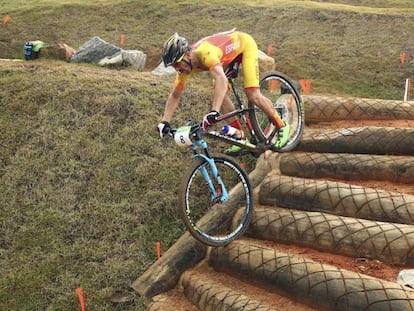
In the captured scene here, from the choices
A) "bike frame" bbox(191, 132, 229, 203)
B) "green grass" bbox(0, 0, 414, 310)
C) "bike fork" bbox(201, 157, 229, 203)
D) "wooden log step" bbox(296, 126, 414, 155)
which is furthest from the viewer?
"wooden log step" bbox(296, 126, 414, 155)

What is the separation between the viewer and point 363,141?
709 centimetres

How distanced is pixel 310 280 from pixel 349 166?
2.35 meters

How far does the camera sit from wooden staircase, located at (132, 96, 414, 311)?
486cm

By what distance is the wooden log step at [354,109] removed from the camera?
8.00m

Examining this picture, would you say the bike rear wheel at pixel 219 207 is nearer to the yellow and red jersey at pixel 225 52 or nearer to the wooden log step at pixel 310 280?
the wooden log step at pixel 310 280

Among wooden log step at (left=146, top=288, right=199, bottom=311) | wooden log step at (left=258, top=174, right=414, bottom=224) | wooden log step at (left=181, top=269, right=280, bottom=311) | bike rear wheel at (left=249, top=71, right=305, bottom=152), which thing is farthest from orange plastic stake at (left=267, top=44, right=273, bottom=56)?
wooden log step at (left=146, top=288, right=199, bottom=311)

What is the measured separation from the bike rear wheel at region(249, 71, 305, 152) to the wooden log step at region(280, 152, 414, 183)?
11.8 inches

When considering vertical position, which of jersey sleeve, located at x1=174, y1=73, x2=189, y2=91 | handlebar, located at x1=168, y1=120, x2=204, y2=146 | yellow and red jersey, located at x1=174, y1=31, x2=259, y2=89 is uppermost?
yellow and red jersey, located at x1=174, y1=31, x2=259, y2=89

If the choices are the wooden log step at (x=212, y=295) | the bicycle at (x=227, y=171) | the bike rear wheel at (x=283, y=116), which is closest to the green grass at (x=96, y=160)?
the bicycle at (x=227, y=171)

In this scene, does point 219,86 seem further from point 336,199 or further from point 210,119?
point 336,199

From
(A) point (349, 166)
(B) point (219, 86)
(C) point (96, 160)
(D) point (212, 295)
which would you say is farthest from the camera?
A: (C) point (96, 160)

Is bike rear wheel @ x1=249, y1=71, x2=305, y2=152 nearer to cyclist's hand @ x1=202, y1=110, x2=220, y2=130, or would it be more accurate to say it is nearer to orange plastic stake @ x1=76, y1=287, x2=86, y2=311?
cyclist's hand @ x1=202, y1=110, x2=220, y2=130

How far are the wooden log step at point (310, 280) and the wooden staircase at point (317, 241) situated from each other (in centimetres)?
1

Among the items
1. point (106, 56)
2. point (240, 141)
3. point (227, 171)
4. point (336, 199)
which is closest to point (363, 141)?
point (336, 199)
